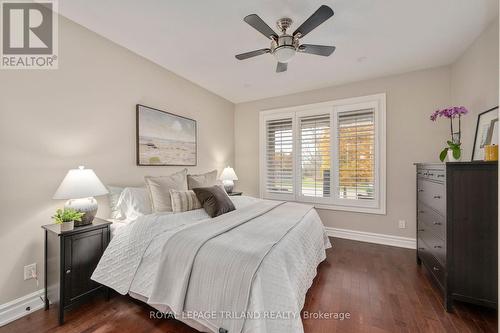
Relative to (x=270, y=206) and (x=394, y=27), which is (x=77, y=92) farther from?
(x=394, y=27)

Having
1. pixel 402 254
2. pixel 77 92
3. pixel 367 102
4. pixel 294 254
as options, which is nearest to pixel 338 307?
pixel 294 254

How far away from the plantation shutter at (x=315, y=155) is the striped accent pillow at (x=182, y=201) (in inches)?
92.0

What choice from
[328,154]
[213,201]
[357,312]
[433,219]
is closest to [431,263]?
[433,219]

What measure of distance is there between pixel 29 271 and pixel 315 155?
395 centimetres

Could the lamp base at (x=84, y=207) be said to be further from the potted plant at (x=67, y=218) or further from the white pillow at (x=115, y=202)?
the white pillow at (x=115, y=202)

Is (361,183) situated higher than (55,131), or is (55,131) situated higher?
(55,131)

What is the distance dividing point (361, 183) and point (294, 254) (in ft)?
8.20

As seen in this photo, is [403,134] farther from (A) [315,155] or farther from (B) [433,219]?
(B) [433,219]

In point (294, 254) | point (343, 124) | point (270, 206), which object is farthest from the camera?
point (343, 124)

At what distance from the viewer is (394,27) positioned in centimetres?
226

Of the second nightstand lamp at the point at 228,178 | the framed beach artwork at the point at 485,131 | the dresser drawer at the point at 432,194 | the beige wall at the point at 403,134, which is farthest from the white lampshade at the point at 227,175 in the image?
the framed beach artwork at the point at 485,131

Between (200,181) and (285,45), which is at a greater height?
(285,45)

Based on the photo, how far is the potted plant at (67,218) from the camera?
1.79 meters

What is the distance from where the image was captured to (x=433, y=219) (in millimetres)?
2236
